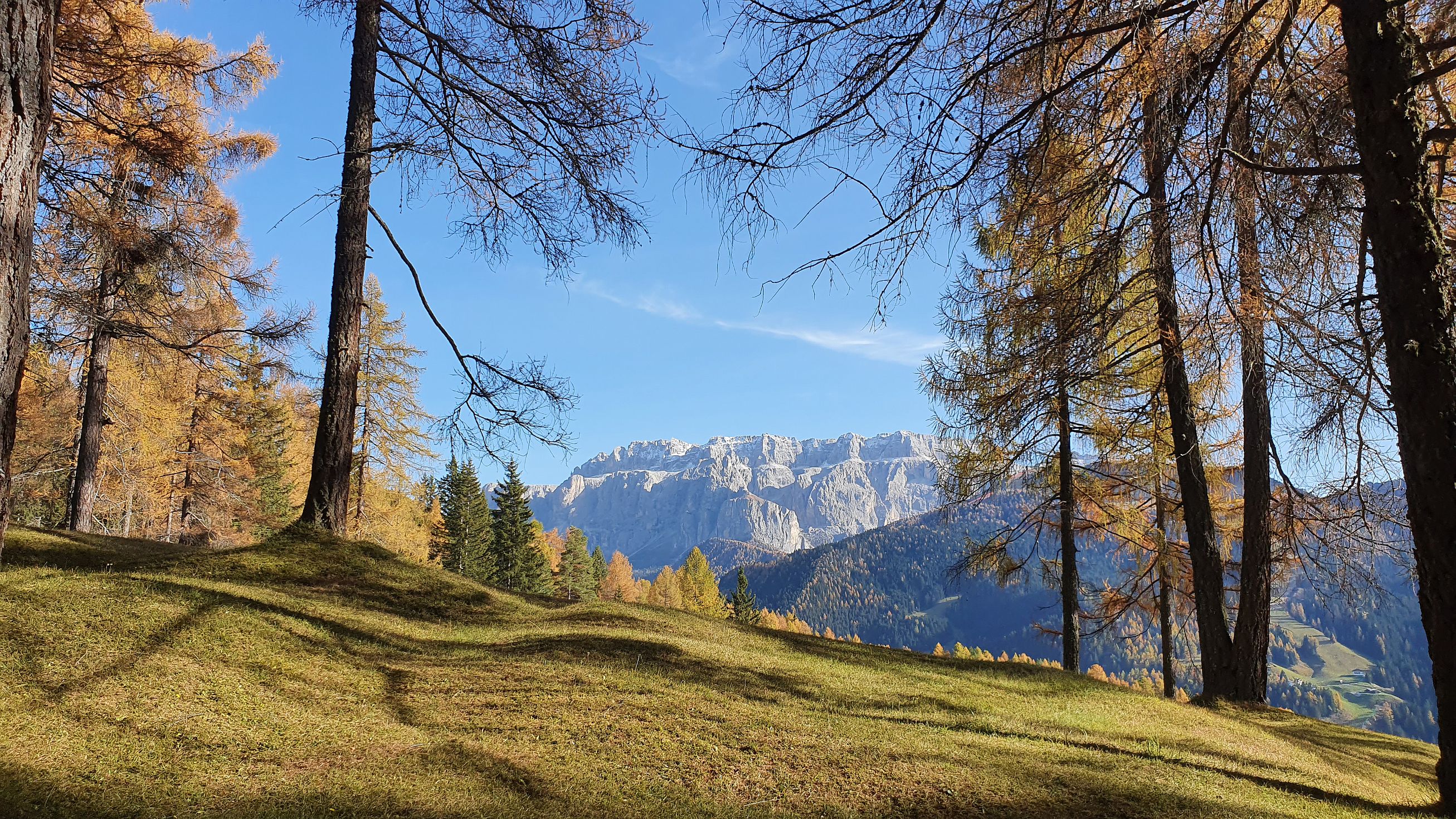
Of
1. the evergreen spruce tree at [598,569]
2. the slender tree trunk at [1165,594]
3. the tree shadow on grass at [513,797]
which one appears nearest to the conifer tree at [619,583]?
the evergreen spruce tree at [598,569]

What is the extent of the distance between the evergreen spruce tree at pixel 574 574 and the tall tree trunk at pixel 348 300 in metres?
42.2

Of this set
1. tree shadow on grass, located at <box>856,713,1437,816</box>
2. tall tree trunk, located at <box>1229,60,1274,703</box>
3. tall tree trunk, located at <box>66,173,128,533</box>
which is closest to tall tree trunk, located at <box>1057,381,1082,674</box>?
tall tree trunk, located at <box>1229,60,1274,703</box>

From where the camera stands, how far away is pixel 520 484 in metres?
43.4

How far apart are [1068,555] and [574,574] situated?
4384 cm

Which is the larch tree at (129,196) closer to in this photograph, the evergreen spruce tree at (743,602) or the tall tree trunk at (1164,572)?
the tall tree trunk at (1164,572)

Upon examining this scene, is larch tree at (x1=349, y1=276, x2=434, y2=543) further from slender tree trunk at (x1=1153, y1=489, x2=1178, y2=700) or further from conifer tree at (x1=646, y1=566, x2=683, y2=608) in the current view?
conifer tree at (x1=646, y1=566, x2=683, y2=608)

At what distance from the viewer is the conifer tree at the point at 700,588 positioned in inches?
2463

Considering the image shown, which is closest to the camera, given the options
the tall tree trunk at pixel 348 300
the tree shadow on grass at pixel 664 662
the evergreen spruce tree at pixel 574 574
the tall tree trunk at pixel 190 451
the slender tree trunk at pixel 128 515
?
the tree shadow on grass at pixel 664 662

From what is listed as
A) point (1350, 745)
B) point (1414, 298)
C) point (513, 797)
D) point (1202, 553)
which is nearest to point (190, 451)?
point (513, 797)

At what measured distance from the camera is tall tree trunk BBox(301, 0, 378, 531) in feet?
29.2

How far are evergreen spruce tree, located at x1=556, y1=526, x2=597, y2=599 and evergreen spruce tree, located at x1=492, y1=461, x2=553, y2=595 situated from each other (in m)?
5.97

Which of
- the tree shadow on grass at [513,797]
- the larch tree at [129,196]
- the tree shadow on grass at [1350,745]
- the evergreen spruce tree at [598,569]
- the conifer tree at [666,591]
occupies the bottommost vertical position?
the conifer tree at [666,591]

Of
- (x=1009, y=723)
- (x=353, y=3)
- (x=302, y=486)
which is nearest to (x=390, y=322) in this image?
(x=302, y=486)

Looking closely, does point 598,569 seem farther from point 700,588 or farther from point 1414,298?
Result: point 1414,298
